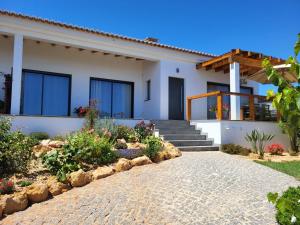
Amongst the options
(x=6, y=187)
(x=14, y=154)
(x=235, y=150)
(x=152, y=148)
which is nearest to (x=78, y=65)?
(x=152, y=148)

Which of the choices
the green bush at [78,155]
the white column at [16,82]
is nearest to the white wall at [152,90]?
the white column at [16,82]

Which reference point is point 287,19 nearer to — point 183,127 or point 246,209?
point 183,127

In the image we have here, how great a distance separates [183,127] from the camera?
14234 mm

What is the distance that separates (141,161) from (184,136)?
14.8ft

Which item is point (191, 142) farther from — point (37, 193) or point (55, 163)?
point (37, 193)

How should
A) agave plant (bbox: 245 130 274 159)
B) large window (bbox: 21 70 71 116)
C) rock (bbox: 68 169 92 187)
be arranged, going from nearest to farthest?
1. rock (bbox: 68 169 92 187)
2. agave plant (bbox: 245 130 274 159)
3. large window (bbox: 21 70 71 116)

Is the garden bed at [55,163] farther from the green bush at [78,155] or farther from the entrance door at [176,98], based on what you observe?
the entrance door at [176,98]

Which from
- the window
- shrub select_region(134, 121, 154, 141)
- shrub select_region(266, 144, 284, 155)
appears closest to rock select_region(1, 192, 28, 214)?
shrub select_region(134, 121, 154, 141)

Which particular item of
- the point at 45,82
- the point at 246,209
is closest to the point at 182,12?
the point at 45,82

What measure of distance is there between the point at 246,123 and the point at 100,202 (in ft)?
30.6

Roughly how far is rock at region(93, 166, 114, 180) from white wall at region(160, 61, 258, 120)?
8131mm

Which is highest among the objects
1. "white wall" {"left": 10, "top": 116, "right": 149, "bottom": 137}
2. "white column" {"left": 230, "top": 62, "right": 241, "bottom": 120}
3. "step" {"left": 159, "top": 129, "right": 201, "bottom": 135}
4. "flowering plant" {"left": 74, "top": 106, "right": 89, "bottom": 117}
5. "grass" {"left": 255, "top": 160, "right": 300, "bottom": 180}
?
"white column" {"left": 230, "top": 62, "right": 241, "bottom": 120}

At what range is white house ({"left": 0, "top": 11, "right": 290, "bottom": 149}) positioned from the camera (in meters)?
12.5

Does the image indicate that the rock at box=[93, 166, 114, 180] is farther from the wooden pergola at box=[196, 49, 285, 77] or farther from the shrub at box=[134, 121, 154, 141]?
the wooden pergola at box=[196, 49, 285, 77]
